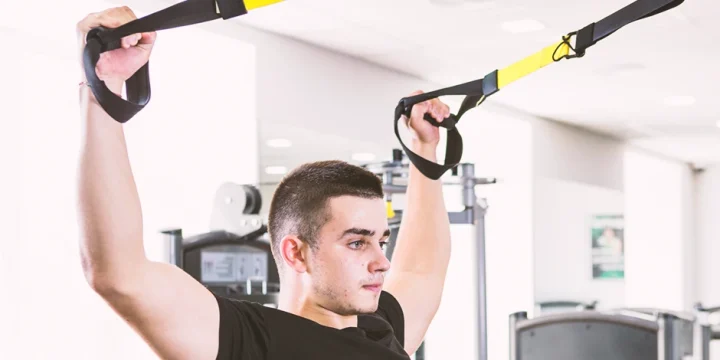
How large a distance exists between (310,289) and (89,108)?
453 mm

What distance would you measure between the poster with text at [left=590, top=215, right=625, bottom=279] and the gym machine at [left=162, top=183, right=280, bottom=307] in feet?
20.9

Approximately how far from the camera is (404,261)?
1646 mm

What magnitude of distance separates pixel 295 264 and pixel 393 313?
30 cm

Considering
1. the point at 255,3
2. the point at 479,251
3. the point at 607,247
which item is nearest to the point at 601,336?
the point at 479,251

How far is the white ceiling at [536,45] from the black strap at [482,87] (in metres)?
2.64

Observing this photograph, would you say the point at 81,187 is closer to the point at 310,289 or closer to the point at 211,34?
the point at 310,289

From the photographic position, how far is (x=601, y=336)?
353 centimetres

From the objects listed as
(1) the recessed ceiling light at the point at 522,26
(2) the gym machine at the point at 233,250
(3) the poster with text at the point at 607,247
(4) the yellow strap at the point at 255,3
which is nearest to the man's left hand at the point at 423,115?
(4) the yellow strap at the point at 255,3

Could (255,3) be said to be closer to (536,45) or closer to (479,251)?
(479,251)

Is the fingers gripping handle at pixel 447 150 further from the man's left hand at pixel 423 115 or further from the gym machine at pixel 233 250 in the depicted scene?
the gym machine at pixel 233 250

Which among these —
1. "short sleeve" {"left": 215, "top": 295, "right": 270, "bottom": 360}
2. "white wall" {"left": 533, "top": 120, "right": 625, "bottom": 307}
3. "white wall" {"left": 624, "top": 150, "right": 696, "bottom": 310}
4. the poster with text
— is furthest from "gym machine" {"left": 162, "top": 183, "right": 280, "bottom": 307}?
"white wall" {"left": 624, "top": 150, "right": 696, "bottom": 310}

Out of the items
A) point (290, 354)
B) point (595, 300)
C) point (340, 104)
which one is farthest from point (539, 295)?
point (290, 354)

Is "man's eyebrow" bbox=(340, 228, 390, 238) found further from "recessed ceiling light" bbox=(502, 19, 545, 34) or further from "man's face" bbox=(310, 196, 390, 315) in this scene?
"recessed ceiling light" bbox=(502, 19, 545, 34)

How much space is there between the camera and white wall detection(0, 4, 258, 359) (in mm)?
3572
